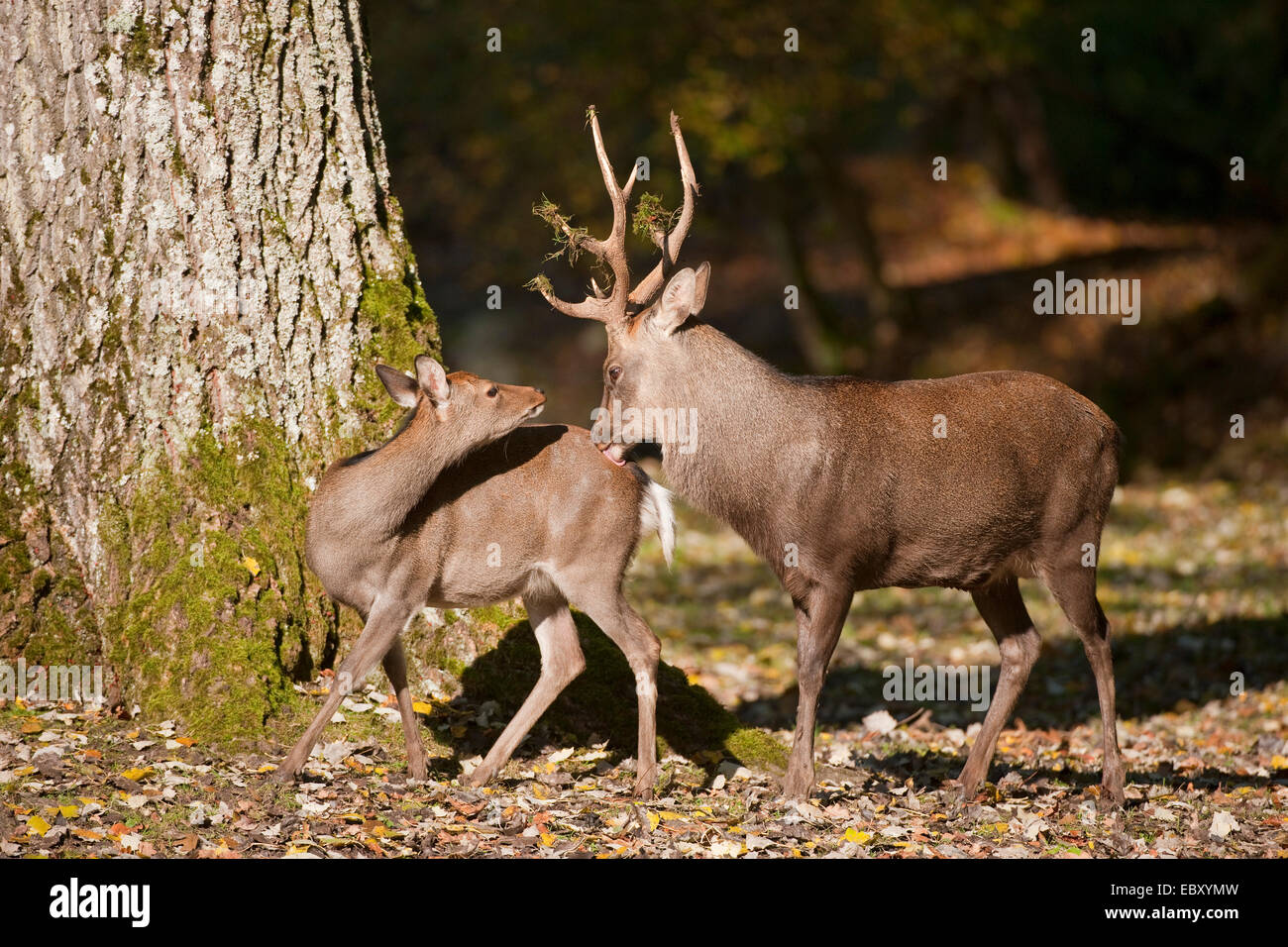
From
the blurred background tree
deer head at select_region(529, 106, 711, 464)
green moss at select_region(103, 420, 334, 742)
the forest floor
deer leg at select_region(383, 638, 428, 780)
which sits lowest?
the forest floor

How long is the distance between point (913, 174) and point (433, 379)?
2494 centimetres

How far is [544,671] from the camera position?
6062mm

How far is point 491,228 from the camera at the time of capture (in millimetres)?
22594

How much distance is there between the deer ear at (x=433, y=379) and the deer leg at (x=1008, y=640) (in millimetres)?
2673

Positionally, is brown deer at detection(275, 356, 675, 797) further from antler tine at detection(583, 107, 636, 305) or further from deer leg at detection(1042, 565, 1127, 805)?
deer leg at detection(1042, 565, 1127, 805)

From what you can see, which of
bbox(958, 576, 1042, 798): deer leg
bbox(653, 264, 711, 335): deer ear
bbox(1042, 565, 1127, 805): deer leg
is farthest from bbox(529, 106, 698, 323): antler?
bbox(1042, 565, 1127, 805): deer leg

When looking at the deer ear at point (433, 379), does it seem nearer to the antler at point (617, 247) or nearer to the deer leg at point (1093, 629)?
the antler at point (617, 247)

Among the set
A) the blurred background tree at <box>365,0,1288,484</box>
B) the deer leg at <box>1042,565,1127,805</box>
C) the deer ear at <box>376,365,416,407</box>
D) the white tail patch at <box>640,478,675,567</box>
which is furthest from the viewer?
the blurred background tree at <box>365,0,1288,484</box>

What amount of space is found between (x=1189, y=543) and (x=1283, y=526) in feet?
3.06

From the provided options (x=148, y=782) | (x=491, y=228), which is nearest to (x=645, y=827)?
(x=148, y=782)

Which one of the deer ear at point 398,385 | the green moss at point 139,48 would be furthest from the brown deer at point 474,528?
the green moss at point 139,48

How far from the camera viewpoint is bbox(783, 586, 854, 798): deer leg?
5867 mm

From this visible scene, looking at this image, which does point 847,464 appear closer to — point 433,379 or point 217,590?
point 433,379

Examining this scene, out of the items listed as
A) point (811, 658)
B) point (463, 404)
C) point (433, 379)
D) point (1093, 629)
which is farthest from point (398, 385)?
point (1093, 629)
